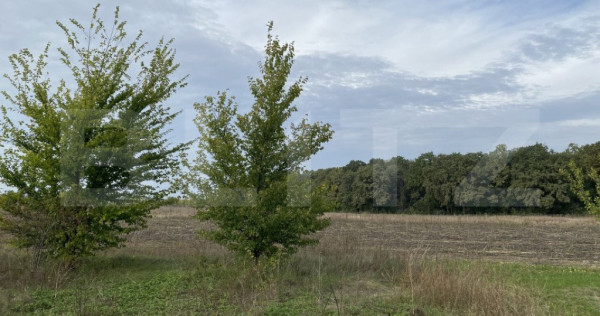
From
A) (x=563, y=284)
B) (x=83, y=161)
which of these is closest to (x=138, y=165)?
(x=83, y=161)

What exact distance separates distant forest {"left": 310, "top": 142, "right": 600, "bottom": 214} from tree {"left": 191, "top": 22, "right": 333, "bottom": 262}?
35.4 m

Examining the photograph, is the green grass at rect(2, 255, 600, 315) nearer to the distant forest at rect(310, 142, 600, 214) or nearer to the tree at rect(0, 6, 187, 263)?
the tree at rect(0, 6, 187, 263)

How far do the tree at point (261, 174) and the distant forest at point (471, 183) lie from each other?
3535 cm

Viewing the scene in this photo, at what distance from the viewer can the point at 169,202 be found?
13.6 metres

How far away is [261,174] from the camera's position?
11438 millimetres

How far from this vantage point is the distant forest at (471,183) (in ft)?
175

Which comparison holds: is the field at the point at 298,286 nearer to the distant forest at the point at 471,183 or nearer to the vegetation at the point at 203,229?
the vegetation at the point at 203,229

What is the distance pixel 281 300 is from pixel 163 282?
3261 millimetres

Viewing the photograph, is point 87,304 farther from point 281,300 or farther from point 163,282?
point 281,300

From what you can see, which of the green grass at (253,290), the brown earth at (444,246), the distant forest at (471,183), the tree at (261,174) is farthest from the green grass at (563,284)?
the distant forest at (471,183)

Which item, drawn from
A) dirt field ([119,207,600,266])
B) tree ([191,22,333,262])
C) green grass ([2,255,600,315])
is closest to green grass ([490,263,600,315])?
green grass ([2,255,600,315])

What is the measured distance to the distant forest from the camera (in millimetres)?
53219

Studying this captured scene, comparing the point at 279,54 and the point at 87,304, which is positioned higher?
the point at 279,54

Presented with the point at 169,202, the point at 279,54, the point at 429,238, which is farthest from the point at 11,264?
the point at 429,238
